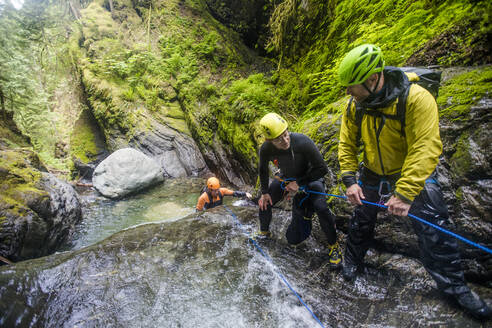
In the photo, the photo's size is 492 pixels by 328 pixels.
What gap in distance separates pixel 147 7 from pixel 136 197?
1260cm

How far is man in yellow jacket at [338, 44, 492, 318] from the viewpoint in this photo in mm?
1972

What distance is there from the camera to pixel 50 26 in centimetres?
1448

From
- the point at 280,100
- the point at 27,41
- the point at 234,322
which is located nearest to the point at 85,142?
the point at 27,41

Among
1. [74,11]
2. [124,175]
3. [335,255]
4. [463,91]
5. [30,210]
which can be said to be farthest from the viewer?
[74,11]

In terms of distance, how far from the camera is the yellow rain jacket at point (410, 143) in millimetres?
1928

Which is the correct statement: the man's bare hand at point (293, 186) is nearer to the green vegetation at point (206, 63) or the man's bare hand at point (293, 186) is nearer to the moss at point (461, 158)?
the green vegetation at point (206, 63)

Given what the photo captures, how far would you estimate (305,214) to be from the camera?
3.60m

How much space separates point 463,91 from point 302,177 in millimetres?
2458

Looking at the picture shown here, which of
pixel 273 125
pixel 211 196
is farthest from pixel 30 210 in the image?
pixel 273 125

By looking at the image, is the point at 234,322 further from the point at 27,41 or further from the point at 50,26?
the point at 50,26

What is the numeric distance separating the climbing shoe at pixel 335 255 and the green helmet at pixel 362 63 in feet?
8.30

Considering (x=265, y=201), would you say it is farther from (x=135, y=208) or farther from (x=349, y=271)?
(x=135, y=208)

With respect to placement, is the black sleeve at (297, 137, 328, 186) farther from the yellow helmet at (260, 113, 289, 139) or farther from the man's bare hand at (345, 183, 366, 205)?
the man's bare hand at (345, 183, 366, 205)

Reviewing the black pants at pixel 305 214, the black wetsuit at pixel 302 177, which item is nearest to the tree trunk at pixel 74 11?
the black wetsuit at pixel 302 177
